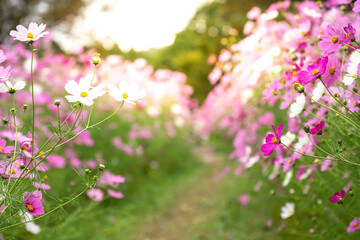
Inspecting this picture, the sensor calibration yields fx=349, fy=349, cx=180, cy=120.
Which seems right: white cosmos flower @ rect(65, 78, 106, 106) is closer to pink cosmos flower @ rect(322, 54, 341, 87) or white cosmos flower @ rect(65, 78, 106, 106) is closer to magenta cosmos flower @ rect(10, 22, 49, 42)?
magenta cosmos flower @ rect(10, 22, 49, 42)

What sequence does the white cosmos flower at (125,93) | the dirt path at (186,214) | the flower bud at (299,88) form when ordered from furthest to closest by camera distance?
the dirt path at (186,214), the white cosmos flower at (125,93), the flower bud at (299,88)

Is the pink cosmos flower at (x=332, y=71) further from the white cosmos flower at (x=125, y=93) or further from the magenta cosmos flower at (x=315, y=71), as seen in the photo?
the white cosmos flower at (x=125, y=93)

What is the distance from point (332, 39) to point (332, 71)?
114 millimetres

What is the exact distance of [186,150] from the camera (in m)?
6.33

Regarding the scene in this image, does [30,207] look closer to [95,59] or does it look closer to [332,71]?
[95,59]

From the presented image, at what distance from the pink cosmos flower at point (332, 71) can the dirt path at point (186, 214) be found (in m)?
2.07

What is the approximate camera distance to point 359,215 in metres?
1.65

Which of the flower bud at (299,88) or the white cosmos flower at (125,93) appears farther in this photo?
the white cosmos flower at (125,93)

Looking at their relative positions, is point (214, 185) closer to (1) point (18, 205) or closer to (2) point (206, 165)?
(2) point (206, 165)

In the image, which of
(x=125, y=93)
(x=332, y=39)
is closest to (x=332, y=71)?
(x=332, y=39)

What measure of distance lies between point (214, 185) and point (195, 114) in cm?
519

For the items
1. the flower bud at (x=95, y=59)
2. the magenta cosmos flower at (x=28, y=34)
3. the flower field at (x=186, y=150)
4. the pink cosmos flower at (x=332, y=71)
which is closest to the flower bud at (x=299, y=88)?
the flower field at (x=186, y=150)

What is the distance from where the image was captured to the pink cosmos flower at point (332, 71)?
116 centimetres

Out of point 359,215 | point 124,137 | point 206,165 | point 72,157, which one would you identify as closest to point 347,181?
point 359,215
